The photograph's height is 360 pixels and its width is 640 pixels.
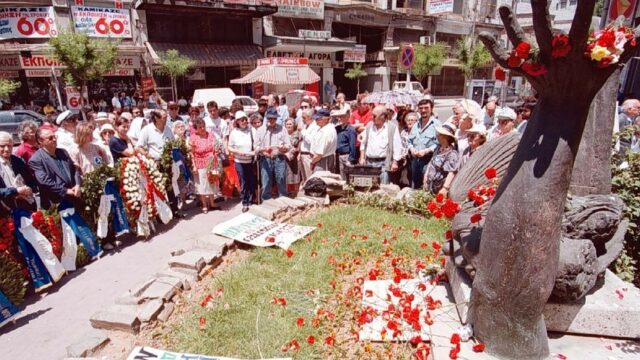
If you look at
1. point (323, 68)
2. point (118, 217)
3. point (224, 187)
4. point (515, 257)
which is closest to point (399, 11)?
point (323, 68)

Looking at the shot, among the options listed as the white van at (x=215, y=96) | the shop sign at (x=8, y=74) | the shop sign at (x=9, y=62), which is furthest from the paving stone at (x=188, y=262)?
the shop sign at (x=8, y=74)

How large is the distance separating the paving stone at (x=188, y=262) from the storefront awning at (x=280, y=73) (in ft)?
43.4

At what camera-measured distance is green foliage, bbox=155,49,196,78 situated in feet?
63.4

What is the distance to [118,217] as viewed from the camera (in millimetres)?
5934

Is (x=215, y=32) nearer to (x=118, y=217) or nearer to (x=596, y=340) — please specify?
(x=118, y=217)

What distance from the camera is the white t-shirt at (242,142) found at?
23.5 ft

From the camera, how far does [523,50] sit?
2168 mm

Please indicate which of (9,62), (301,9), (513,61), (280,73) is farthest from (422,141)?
(301,9)

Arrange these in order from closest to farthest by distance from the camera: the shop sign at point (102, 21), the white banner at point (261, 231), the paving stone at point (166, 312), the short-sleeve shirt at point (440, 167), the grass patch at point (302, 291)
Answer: the grass patch at point (302, 291), the paving stone at point (166, 312), the white banner at point (261, 231), the short-sleeve shirt at point (440, 167), the shop sign at point (102, 21)

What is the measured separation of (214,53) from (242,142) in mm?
17114

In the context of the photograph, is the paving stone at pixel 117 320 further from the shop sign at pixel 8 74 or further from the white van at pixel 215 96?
the shop sign at pixel 8 74

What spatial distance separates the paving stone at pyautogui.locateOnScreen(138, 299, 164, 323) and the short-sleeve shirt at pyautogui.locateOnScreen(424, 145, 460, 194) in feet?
13.1

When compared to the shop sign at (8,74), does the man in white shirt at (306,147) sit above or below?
below

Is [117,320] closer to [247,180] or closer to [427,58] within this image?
[247,180]
